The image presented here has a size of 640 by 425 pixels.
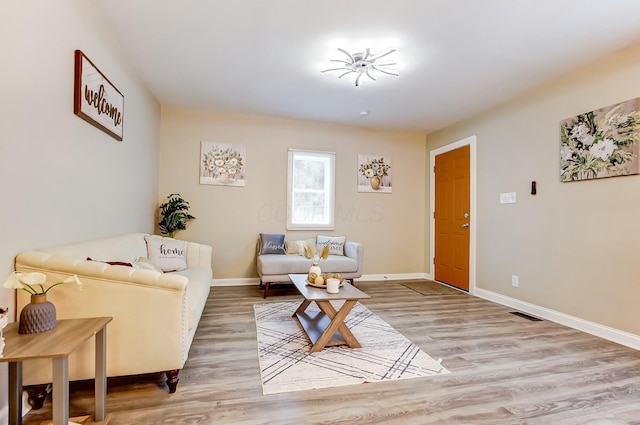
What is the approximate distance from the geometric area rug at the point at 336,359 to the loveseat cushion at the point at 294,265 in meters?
1.00

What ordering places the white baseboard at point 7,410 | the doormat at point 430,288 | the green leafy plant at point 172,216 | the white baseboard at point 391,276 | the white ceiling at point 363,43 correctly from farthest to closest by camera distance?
1. the white baseboard at point 391,276
2. the doormat at point 430,288
3. the green leafy plant at point 172,216
4. the white ceiling at point 363,43
5. the white baseboard at point 7,410

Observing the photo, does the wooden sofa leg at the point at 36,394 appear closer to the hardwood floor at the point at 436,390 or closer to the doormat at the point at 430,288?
the hardwood floor at the point at 436,390

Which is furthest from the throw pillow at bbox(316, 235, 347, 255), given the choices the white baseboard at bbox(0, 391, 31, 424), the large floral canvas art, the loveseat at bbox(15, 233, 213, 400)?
the white baseboard at bbox(0, 391, 31, 424)

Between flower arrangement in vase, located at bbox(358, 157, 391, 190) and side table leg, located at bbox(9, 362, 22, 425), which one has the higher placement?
flower arrangement in vase, located at bbox(358, 157, 391, 190)

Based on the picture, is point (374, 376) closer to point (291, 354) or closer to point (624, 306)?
point (291, 354)

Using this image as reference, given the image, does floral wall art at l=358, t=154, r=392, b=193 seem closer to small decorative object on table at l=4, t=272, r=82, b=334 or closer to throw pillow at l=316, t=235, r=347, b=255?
throw pillow at l=316, t=235, r=347, b=255

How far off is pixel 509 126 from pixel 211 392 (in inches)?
161

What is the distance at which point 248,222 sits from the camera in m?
4.49

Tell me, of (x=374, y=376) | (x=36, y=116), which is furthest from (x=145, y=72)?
(x=374, y=376)

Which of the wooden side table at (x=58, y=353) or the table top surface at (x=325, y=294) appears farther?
the table top surface at (x=325, y=294)

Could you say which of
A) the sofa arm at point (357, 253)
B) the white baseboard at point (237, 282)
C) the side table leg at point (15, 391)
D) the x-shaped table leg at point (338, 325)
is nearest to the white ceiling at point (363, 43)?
the sofa arm at point (357, 253)

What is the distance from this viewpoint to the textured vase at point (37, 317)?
1.26m

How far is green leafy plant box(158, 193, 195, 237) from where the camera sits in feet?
13.1

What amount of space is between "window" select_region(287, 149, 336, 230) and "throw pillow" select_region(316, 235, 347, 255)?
0.27 metres
